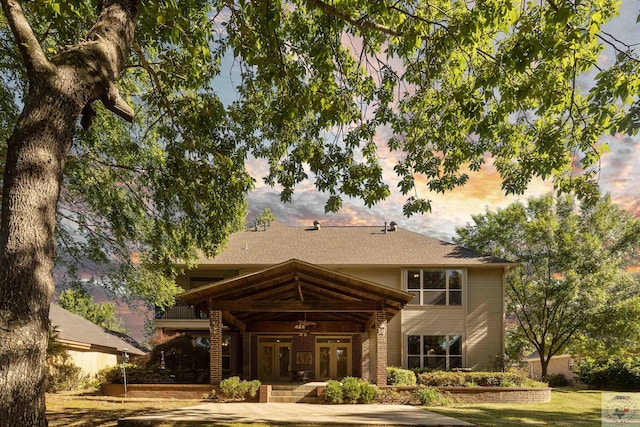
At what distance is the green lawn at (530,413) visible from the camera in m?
12.5

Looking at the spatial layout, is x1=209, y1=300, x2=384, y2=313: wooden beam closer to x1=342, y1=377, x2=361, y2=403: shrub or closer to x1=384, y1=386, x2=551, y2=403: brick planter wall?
x1=342, y1=377, x2=361, y2=403: shrub

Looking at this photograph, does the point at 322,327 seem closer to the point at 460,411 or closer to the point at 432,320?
the point at 432,320

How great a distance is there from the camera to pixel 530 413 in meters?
14.7

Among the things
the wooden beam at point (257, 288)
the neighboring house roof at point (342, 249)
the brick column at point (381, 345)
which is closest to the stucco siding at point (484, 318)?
the neighboring house roof at point (342, 249)

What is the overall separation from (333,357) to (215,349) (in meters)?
8.57

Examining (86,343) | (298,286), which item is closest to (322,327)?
(298,286)

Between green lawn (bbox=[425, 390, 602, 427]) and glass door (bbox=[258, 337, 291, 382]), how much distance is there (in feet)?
33.1

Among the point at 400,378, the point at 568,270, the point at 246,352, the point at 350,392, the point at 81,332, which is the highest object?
the point at 568,270

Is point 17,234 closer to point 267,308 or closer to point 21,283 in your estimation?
point 21,283

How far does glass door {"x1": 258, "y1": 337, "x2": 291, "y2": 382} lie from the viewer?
23.8 m

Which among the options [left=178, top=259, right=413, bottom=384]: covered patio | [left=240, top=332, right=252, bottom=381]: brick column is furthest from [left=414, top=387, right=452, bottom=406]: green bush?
[left=240, top=332, right=252, bottom=381]: brick column

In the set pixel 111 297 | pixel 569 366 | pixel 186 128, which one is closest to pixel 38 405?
pixel 186 128

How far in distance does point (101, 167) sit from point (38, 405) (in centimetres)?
1213

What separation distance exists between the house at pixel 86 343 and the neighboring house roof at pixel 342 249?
24.3ft
